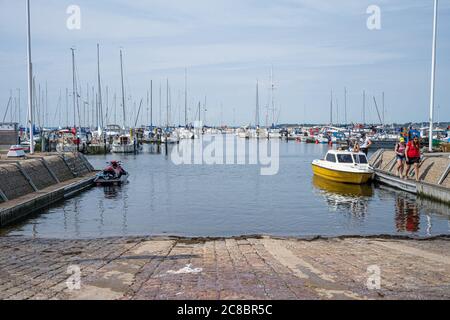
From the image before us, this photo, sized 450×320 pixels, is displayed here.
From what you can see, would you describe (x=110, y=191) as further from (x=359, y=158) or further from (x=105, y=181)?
(x=359, y=158)

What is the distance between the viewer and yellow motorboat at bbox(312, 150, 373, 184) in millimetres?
35688

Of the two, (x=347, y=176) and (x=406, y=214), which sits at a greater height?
(x=347, y=176)

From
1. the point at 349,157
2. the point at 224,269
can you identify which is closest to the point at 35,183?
the point at 224,269

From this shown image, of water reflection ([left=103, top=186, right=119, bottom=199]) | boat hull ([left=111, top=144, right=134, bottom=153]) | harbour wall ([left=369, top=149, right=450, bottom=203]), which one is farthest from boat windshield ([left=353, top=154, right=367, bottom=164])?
boat hull ([left=111, top=144, right=134, bottom=153])

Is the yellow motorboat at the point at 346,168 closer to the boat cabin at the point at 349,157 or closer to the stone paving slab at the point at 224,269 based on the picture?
the boat cabin at the point at 349,157

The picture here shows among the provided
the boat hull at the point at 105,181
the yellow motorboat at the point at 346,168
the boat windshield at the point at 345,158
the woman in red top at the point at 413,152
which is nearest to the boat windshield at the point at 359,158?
the yellow motorboat at the point at 346,168

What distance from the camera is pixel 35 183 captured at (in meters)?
29.3

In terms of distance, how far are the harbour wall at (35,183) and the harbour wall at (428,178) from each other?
21665 millimetres

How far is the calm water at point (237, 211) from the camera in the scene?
20.6 metres

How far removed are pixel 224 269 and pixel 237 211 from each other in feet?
51.9

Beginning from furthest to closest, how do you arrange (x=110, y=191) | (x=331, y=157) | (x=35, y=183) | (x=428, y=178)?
(x=331, y=157), (x=110, y=191), (x=428, y=178), (x=35, y=183)
